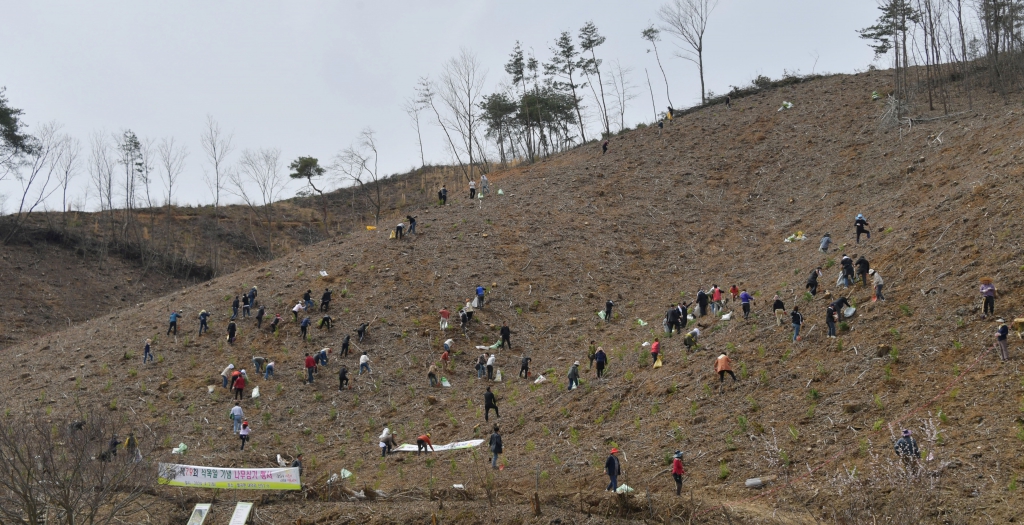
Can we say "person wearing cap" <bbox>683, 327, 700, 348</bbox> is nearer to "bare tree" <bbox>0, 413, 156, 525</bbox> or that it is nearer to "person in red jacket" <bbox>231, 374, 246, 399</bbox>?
"person in red jacket" <bbox>231, 374, 246, 399</bbox>

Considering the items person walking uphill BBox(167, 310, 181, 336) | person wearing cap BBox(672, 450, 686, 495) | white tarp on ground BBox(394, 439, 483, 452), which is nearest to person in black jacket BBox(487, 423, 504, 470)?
white tarp on ground BBox(394, 439, 483, 452)

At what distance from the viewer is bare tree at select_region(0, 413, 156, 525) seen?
13.4 metres

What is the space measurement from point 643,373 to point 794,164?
24433 millimetres

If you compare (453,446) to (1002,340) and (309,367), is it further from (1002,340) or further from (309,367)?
(1002,340)

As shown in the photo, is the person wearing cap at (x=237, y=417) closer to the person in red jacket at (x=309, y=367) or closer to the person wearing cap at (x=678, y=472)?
the person in red jacket at (x=309, y=367)

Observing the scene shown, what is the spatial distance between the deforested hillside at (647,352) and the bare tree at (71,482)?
756 millimetres

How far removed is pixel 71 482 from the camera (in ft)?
46.1

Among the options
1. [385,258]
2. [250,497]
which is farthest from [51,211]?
[250,497]

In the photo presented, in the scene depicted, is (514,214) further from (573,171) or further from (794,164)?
(794,164)

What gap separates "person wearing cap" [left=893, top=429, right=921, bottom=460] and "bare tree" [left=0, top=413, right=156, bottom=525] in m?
14.4

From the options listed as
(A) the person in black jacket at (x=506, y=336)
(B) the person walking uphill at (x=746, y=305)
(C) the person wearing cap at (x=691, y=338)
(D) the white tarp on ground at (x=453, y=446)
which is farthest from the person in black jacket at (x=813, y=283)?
(D) the white tarp on ground at (x=453, y=446)

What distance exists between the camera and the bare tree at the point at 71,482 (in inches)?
529

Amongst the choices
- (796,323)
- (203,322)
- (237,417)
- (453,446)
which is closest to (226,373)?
(237,417)

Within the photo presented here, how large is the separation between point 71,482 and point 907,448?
1573cm
